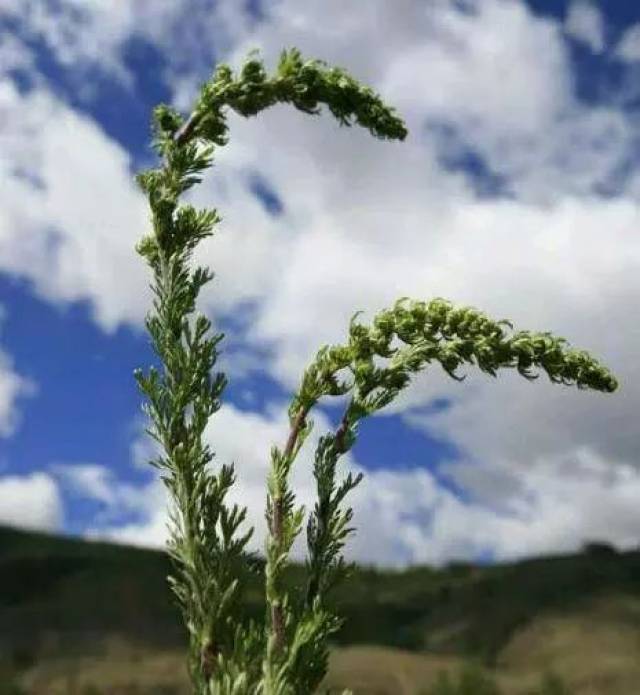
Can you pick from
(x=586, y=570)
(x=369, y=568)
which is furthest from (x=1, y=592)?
(x=586, y=570)

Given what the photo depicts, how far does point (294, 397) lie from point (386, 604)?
34.5 metres

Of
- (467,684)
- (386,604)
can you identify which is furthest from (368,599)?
(467,684)

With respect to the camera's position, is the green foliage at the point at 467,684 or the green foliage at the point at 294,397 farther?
the green foliage at the point at 467,684

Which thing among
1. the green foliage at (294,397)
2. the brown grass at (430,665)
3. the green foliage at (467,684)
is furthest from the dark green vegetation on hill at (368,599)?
the green foliage at (294,397)

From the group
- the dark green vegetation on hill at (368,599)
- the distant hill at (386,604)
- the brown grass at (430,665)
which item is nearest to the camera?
the brown grass at (430,665)

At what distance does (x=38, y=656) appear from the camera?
1367 inches

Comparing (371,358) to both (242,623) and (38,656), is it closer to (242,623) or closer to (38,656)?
(242,623)

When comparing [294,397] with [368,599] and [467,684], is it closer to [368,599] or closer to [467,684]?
[467,684]

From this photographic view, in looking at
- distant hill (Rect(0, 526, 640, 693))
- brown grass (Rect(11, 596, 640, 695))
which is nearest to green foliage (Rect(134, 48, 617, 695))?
brown grass (Rect(11, 596, 640, 695))

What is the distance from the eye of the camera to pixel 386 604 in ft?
128

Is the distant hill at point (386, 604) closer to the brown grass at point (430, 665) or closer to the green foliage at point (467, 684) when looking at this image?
the brown grass at point (430, 665)

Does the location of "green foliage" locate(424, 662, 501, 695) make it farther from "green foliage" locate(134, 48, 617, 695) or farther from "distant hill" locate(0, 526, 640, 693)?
"green foliage" locate(134, 48, 617, 695)

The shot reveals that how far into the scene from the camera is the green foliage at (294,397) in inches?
215

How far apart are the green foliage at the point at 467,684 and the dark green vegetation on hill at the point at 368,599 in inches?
103
